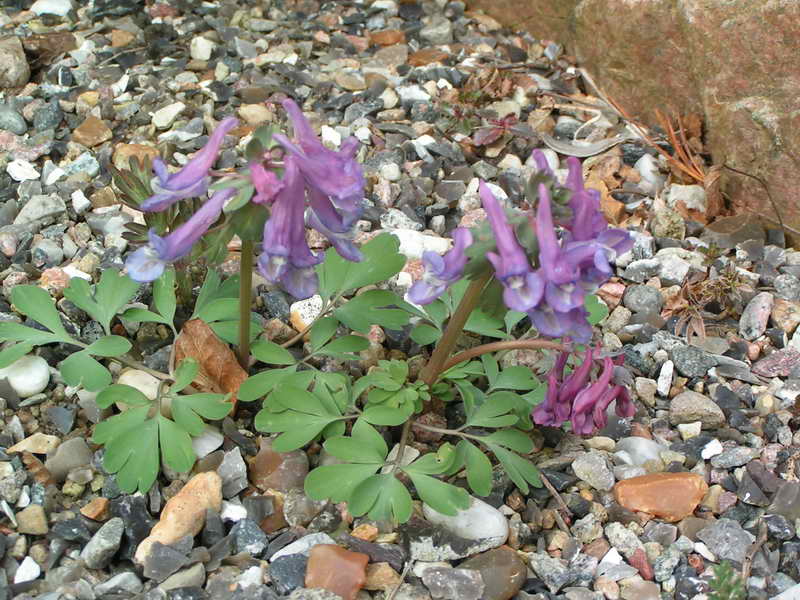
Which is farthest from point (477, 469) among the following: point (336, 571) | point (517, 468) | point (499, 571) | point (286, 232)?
point (286, 232)

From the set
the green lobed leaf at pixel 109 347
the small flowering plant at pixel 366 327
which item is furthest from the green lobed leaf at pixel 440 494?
the green lobed leaf at pixel 109 347

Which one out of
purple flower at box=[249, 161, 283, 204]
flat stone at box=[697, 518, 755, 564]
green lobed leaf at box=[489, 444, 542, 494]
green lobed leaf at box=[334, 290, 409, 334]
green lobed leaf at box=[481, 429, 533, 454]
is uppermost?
purple flower at box=[249, 161, 283, 204]

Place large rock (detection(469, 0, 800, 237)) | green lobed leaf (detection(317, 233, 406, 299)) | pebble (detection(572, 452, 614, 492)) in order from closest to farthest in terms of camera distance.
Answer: pebble (detection(572, 452, 614, 492))
green lobed leaf (detection(317, 233, 406, 299))
large rock (detection(469, 0, 800, 237))

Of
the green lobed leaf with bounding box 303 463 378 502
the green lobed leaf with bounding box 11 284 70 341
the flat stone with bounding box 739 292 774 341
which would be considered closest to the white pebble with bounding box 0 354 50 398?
the green lobed leaf with bounding box 11 284 70 341

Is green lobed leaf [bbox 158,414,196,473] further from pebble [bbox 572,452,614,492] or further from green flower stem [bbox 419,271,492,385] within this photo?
pebble [bbox 572,452,614,492]

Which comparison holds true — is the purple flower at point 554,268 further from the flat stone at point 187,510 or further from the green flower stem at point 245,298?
the flat stone at point 187,510

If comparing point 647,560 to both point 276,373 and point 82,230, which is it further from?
point 82,230

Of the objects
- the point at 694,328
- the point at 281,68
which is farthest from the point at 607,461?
the point at 281,68
